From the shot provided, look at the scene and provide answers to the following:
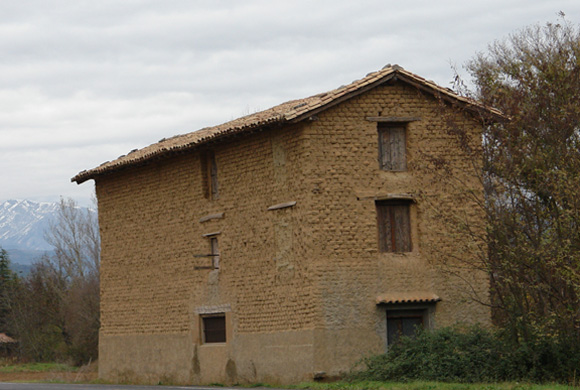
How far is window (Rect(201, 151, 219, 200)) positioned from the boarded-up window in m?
5.24

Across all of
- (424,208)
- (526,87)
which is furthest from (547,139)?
(424,208)

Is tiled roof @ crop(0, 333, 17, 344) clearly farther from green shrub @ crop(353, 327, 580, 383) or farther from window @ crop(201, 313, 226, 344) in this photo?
green shrub @ crop(353, 327, 580, 383)

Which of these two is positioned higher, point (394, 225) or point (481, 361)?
point (394, 225)

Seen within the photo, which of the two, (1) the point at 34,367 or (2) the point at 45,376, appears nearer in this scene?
(2) the point at 45,376

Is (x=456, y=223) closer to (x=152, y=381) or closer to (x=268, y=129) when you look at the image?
(x=268, y=129)

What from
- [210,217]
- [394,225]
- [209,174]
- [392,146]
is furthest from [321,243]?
[209,174]

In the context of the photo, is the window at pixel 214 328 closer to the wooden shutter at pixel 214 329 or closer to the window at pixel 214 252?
the wooden shutter at pixel 214 329

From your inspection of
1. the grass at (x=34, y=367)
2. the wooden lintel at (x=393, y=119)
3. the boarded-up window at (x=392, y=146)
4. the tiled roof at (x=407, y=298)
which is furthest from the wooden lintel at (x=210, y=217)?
the grass at (x=34, y=367)

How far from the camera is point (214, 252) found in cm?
2675

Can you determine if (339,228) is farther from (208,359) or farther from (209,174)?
(208,359)

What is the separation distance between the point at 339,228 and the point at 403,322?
9.32ft

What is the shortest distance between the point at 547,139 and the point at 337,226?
522cm

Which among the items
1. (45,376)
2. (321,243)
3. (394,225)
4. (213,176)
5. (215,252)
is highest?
(213,176)

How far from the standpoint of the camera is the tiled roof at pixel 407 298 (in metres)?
22.9
